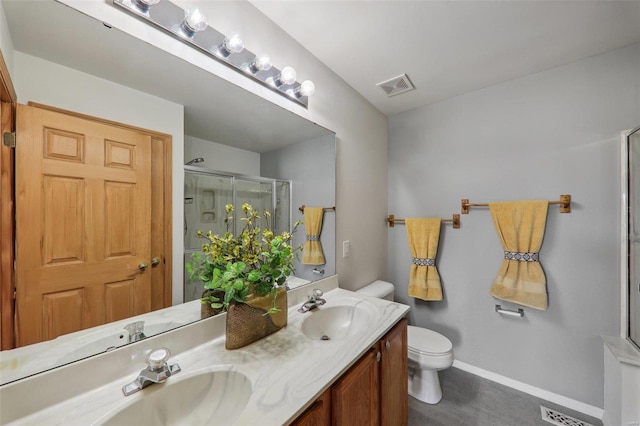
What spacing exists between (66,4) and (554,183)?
8.60 feet

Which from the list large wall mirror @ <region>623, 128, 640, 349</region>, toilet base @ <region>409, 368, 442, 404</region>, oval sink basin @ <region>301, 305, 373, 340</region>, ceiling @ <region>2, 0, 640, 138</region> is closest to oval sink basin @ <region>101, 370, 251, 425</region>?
oval sink basin @ <region>301, 305, 373, 340</region>

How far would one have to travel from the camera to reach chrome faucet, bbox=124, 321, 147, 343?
31.0 inches

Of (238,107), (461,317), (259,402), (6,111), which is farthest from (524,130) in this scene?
(6,111)

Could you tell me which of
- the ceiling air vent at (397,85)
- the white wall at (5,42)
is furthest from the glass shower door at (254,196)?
the ceiling air vent at (397,85)

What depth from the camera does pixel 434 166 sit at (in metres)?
2.16

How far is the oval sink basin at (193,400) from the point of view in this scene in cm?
66

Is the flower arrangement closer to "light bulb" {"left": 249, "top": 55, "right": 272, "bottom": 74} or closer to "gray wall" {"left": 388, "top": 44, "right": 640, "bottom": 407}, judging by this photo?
"light bulb" {"left": 249, "top": 55, "right": 272, "bottom": 74}

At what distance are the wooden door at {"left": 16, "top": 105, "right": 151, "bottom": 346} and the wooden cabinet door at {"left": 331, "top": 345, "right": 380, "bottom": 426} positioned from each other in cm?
74

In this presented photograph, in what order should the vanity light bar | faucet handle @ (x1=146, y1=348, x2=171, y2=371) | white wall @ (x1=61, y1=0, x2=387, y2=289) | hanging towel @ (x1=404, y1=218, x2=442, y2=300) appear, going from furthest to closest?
1. hanging towel @ (x1=404, y1=218, x2=442, y2=300)
2. white wall @ (x1=61, y1=0, x2=387, y2=289)
3. the vanity light bar
4. faucet handle @ (x1=146, y1=348, x2=171, y2=371)

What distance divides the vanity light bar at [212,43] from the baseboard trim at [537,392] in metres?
2.48

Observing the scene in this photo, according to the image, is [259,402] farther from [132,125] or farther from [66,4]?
[66,4]

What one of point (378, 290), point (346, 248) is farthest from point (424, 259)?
point (346, 248)

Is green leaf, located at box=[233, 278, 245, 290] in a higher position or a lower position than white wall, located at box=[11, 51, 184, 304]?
lower

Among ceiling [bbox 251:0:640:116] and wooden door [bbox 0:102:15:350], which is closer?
wooden door [bbox 0:102:15:350]
